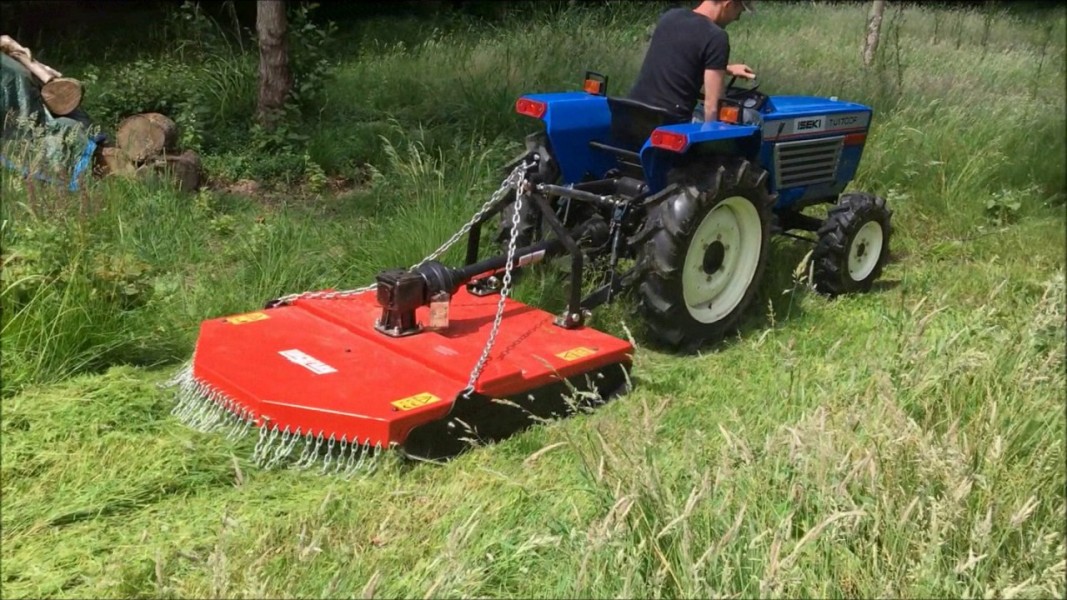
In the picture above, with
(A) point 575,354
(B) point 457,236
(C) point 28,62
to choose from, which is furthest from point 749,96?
(C) point 28,62

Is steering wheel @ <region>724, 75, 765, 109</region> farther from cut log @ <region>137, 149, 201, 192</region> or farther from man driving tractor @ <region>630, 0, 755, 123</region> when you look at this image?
cut log @ <region>137, 149, 201, 192</region>

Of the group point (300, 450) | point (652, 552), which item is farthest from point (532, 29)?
point (652, 552)

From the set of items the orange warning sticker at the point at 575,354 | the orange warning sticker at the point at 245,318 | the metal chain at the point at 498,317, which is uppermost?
the metal chain at the point at 498,317

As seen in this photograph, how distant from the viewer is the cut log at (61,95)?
6273 mm

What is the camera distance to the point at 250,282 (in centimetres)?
451

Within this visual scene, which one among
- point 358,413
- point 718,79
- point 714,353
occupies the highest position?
point 718,79

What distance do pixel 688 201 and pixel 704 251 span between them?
38 centimetres

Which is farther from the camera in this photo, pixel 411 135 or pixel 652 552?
pixel 411 135

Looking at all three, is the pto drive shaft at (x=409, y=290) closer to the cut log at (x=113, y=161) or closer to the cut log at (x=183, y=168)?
the cut log at (x=183, y=168)

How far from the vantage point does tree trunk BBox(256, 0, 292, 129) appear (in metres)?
7.02

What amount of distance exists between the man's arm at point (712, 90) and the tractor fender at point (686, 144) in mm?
71

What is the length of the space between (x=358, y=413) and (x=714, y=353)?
6.28ft

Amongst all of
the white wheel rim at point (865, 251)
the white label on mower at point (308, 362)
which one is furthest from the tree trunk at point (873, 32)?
the white label on mower at point (308, 362)

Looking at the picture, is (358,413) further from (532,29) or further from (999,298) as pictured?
(532,29)
